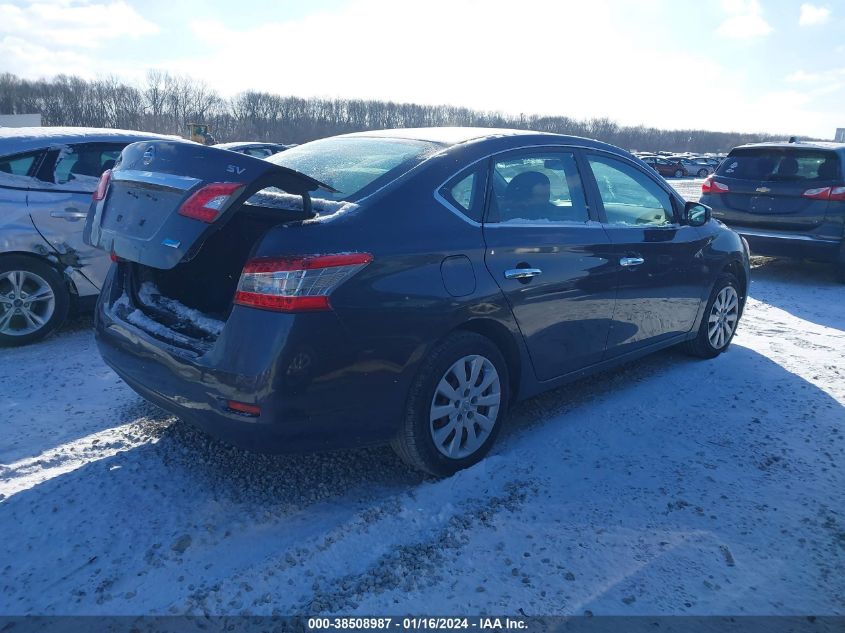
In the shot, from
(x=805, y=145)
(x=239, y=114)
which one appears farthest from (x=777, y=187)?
(x=239, y=114)

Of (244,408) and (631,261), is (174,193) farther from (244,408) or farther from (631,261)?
(631,261)

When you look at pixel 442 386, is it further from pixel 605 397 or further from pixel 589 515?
pixel 605 397

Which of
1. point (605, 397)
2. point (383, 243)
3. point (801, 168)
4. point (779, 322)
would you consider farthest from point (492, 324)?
point (801, 168)

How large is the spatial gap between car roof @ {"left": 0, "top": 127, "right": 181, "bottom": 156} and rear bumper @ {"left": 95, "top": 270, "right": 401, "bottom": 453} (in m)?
2.94

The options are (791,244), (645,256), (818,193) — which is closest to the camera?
(645,256)

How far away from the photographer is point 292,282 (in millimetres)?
2549

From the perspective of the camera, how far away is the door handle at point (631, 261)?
3.97 m

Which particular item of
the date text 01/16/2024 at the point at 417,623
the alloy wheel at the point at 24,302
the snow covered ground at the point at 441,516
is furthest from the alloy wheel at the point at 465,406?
the alloy wheel at the point at 24,302

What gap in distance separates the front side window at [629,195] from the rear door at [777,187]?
4.41m

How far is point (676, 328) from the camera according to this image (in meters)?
4.66

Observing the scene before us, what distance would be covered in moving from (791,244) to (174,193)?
771 cm

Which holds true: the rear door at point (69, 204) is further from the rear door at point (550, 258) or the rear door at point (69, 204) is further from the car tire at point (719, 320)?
the car tire at point (719, 320)

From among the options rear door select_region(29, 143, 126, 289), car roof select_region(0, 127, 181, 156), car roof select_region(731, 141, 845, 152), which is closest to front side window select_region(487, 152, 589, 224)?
car roof select_region(0, 127, 181, 156)

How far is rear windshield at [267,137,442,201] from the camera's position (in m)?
3.04
